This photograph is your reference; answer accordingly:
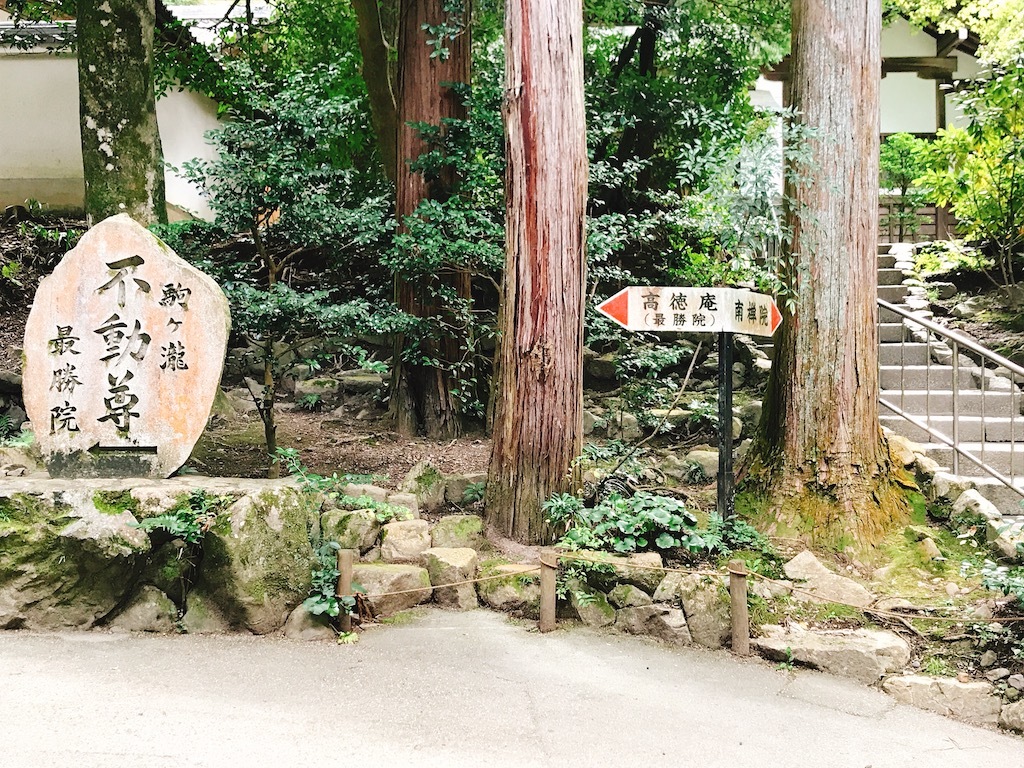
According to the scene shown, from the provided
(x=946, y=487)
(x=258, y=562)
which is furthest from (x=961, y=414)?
(x=258, y=562)

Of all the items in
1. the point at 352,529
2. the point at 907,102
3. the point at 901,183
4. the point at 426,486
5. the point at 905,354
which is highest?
the point at 907,102

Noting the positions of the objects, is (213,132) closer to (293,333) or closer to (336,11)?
(293,333)

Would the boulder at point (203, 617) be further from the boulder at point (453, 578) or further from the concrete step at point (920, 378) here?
the concrete step at point (920, 378)

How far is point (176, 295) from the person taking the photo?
17.7 feet

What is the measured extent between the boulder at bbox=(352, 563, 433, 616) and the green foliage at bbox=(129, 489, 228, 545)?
3.17 feet

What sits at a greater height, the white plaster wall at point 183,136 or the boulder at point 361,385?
the white plaster wall at point 183,136

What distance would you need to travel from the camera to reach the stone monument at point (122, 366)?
5.37 metres

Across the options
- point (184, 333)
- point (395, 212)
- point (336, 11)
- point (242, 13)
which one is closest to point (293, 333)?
point (184, 333)

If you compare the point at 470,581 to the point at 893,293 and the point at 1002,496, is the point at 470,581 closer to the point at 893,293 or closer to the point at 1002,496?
the point at 1002,496

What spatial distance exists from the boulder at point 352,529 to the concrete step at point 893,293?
8.10 metres

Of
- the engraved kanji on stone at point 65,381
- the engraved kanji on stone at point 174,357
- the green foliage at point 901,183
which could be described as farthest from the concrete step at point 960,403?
the engraved kanji on stone at point 65,381

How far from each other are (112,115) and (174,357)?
3.99 m

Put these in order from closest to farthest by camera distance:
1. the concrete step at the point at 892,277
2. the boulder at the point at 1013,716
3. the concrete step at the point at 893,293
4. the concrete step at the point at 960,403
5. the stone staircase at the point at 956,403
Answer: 1. the boulder at the point at 1013,716
2. the stone staircase at the point at 956,403
3. the concrete step at the point at 960,403
4. the concrete step at the point at 893,293
5. the concrete step at the point at 892,277

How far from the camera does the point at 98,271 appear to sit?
542 cm
